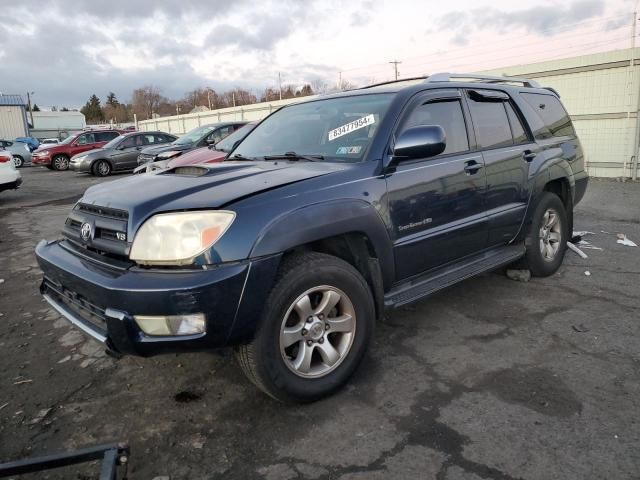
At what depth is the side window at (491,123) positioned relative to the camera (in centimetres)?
384

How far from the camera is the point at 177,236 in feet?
7.79

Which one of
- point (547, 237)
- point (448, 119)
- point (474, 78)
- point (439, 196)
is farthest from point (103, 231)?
point (547, 237)

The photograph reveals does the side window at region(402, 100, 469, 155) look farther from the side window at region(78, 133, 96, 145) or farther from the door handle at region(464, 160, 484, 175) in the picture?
the side window at region(78, 133, 96, 145)

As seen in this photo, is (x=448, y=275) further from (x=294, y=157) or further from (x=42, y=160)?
(x=42, y=160)

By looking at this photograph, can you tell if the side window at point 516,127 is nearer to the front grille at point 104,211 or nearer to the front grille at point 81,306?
the front grille at point 104,211

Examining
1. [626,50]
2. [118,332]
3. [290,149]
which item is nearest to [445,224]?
[290,149]

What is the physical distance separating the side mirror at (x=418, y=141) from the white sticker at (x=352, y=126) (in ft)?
1.11

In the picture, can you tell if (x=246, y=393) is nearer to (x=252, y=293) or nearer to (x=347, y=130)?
(x=252, y=293)

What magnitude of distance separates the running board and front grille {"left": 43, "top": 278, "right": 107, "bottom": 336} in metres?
1.62

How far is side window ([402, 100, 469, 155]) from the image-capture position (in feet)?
11.3

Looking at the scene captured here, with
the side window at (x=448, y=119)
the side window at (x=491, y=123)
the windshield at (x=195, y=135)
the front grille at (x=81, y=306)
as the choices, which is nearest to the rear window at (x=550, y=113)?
the side window at (x=491, y=123)

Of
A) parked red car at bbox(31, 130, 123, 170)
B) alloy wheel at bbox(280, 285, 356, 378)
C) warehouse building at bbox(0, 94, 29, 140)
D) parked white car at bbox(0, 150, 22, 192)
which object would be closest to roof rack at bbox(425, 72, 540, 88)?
alloy wheel at bbox(280, 285, 356, 378)

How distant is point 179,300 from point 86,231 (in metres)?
Answer: 0.96

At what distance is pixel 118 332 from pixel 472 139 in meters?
2.83
